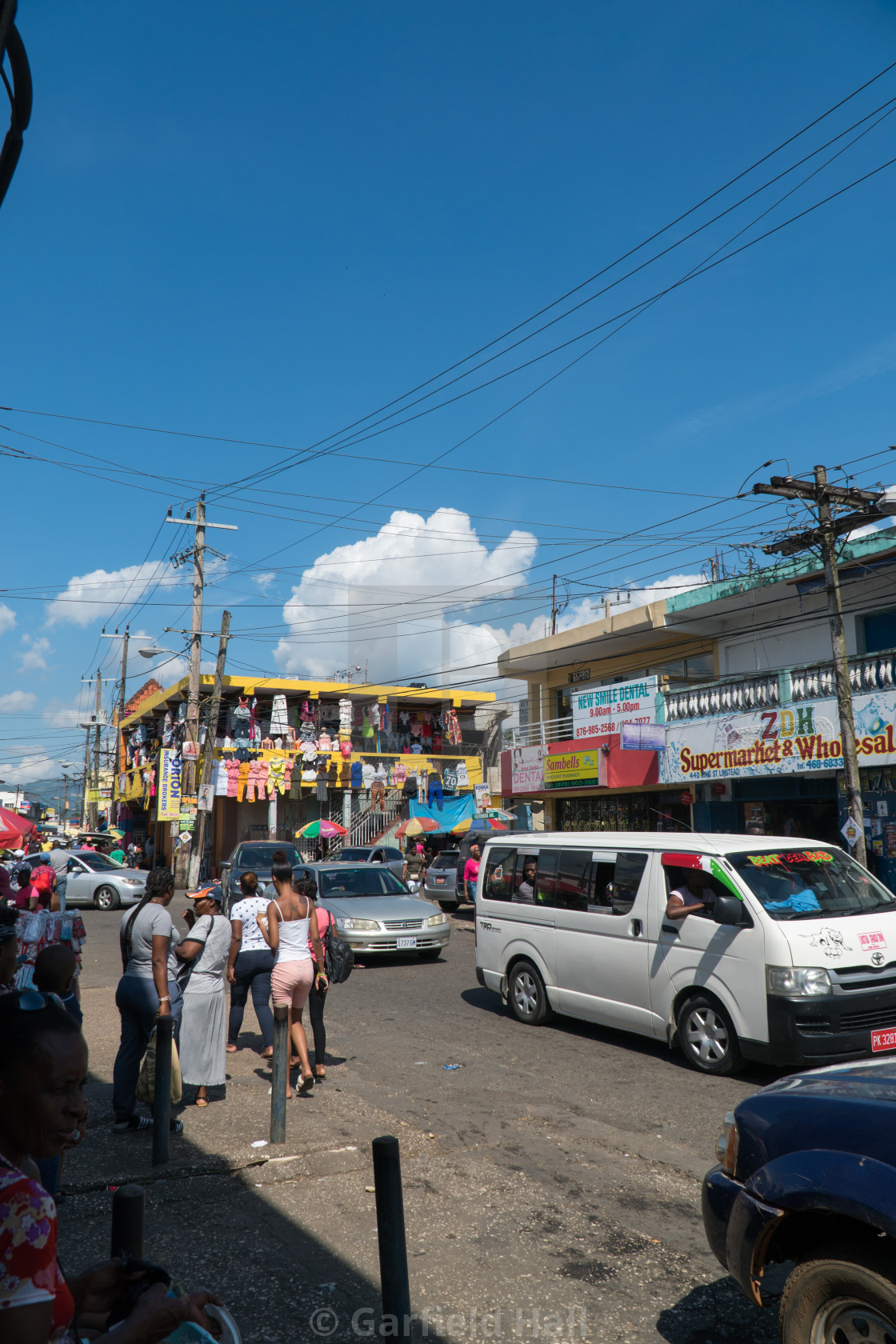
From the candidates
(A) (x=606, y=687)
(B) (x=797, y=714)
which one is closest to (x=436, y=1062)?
(B) (x=797, y=714)

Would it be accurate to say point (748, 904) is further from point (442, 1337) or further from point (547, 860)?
point (442, 1337)

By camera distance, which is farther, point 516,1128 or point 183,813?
point 183,813

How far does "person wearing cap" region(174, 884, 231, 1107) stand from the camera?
6945 mm

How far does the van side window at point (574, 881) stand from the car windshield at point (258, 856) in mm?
10819

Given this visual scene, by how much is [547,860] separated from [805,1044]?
3568mm

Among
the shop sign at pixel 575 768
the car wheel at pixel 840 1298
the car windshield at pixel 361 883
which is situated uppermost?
the shop sign at pixel 575 768

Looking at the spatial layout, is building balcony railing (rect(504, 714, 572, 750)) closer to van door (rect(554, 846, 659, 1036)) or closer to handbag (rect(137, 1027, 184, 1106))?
van door (rect(554, 846, 659, 1036))

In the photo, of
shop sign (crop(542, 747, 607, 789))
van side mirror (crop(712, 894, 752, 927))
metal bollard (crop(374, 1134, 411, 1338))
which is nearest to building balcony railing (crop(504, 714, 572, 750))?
shop sign (crop(542, 747, 607, 789))

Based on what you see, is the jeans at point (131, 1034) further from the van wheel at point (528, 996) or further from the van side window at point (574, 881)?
the van wheel at point (528, 996)

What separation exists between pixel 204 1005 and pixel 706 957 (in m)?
4.07

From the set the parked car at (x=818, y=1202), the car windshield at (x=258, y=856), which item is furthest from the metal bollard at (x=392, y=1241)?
the car windshield at (x=258, y=856)

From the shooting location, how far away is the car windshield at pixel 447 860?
1008 inches

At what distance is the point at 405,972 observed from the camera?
14.3 metres

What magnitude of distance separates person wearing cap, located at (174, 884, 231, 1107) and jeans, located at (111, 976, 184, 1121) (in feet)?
1.18
